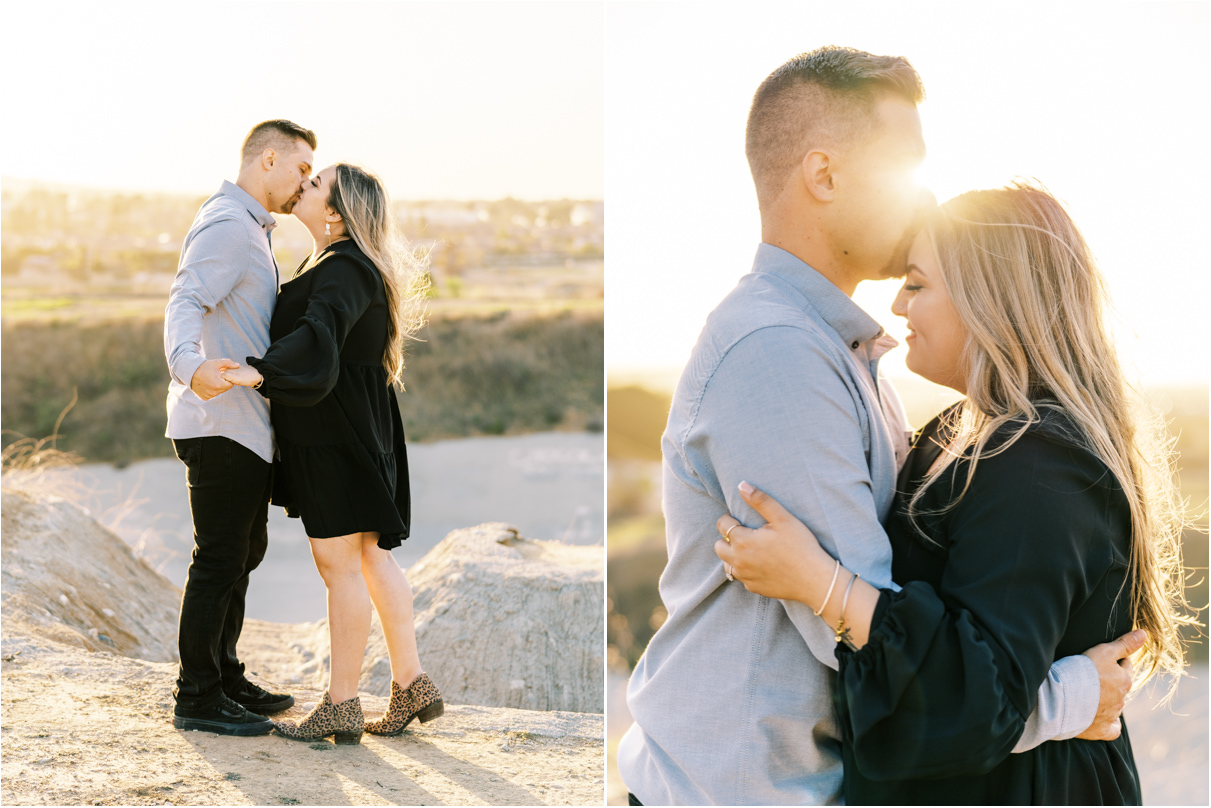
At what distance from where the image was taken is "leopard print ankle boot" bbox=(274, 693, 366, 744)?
2.88 metres

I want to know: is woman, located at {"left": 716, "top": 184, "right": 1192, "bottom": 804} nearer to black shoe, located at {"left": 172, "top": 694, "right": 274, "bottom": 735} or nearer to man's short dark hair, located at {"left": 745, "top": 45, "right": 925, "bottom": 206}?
man's short dark hair, located at {"left": 745, "top": 45, "right": 925, "bottom": 206}

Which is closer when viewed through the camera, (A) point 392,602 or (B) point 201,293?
(B) point 201,293

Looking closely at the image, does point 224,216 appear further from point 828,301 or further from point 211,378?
point 828,301

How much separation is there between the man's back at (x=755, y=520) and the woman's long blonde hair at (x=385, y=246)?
1.80 meters

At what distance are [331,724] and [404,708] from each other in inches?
10.0

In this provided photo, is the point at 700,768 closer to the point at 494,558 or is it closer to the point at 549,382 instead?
the point at 494,558

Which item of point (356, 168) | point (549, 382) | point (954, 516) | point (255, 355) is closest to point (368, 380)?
point (255, 355)

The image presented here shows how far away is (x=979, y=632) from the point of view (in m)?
1.15

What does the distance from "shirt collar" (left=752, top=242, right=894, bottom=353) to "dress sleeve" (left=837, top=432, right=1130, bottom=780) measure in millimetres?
315

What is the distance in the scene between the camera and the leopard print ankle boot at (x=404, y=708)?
9.89ft

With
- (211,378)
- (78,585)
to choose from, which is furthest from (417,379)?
(211,378)

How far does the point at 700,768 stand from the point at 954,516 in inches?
21.4

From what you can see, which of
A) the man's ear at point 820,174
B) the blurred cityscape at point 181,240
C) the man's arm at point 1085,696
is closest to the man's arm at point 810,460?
the man's arm at point 1085,696

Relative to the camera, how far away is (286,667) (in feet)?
15.0
